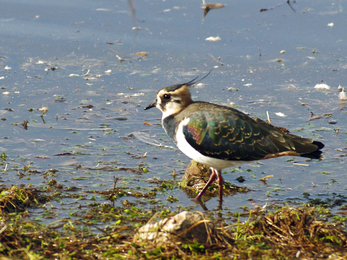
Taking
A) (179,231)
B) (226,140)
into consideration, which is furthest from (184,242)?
(226,140)

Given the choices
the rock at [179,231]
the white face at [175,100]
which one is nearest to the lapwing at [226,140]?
the white face at [175,100]

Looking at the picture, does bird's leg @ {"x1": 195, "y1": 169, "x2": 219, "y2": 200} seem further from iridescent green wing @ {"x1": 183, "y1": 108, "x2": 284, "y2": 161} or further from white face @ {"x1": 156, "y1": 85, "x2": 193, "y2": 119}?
white face @ {"x1": 156, "y1": 85, "x2": 193, "y2": 119}

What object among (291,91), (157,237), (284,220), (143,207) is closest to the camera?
(157,237)

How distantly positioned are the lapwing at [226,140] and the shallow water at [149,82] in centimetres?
59

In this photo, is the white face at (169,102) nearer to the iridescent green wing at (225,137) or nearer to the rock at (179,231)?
the iridescent green wing at (225,137)

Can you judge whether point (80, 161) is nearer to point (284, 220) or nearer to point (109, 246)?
point (109, 246)

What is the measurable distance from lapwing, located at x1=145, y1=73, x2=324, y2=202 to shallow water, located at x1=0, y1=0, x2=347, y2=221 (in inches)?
23.3

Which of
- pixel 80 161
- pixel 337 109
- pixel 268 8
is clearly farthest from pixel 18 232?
pixel 268 8

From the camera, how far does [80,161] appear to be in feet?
27.3

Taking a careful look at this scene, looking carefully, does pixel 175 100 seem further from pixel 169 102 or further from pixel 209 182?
pixel 209 182

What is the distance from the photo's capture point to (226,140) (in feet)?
23.8

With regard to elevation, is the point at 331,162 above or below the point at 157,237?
below

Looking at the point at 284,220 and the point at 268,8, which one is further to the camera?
the point at 268,8

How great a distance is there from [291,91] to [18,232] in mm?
6905
